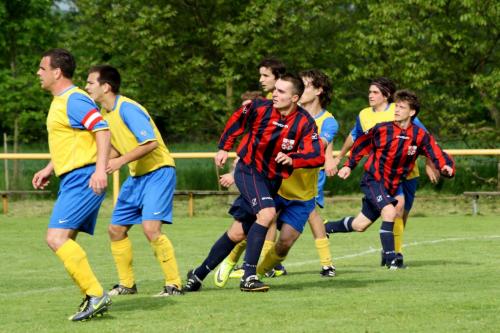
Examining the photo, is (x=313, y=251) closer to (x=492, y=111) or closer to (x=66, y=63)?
(x=66, y=63)

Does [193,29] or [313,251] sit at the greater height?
[193,29]

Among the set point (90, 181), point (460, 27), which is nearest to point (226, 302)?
point (90, 181)

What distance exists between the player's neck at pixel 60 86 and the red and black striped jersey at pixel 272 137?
1.82m

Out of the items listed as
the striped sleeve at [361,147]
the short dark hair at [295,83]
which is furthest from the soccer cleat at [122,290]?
the striped sleeve at [361,147]

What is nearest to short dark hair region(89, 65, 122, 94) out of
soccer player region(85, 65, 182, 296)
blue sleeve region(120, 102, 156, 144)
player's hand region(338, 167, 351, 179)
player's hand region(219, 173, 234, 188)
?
soccer player region(85, 65, 182, 296)

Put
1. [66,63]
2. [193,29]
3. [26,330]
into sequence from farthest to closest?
[193,29], [66,63], [26,330]

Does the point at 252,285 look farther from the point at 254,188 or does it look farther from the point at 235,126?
the point at 235,126

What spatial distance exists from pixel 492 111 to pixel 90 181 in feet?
77.5

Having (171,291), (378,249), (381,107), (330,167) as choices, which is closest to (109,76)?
(171,291)

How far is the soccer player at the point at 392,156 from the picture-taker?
39.3ft

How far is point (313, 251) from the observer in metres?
14.8

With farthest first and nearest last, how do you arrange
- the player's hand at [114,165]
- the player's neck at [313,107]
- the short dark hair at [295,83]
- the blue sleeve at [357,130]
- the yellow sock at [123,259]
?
the blue sleeve at [357,130] → the player's neck at [313,107] → the yellow sock at [123,259] → the short dark hair at [295,83] → the player's hand at [114,165]

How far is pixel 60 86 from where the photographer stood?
812cm

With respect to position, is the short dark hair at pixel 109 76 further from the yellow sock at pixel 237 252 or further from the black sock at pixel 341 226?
the black sock at pixel 341 226
